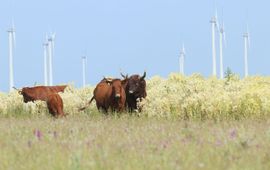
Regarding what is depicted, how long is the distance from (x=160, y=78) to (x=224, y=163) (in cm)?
2356

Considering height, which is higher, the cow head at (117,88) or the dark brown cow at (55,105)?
the cow head at (117,88)

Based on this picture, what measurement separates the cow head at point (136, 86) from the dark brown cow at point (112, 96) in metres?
0.30

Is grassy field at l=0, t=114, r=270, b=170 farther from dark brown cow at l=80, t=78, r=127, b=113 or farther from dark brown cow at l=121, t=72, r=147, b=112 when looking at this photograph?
dark brown cow at l=121, t=72, r=147, b=112

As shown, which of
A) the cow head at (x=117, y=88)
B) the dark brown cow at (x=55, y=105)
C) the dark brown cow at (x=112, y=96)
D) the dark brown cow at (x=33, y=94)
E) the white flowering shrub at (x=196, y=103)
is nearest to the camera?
the white flowering shrub at (x=196, y=103)

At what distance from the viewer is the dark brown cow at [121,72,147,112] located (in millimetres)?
23062

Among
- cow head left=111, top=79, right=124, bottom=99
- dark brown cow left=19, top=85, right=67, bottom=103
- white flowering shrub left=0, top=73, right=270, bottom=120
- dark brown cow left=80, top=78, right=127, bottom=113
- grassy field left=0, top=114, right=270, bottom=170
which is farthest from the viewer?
dark brown cow left=19, top=85, right=67, bottom=103

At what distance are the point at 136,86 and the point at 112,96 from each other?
0.93 m

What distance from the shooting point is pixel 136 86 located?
23062mm

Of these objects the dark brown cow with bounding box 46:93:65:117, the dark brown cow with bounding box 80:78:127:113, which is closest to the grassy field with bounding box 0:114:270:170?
the dark brown cow with bounding box 80:78:127:113

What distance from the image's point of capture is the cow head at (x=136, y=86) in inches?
907

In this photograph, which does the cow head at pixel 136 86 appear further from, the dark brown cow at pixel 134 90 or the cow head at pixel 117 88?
the cow head at pixel 117 88

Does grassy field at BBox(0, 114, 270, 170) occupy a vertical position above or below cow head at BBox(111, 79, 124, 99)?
below

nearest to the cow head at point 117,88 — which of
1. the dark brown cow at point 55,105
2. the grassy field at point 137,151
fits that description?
the dark brown cow at point 55,105

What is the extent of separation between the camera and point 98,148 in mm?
8961
